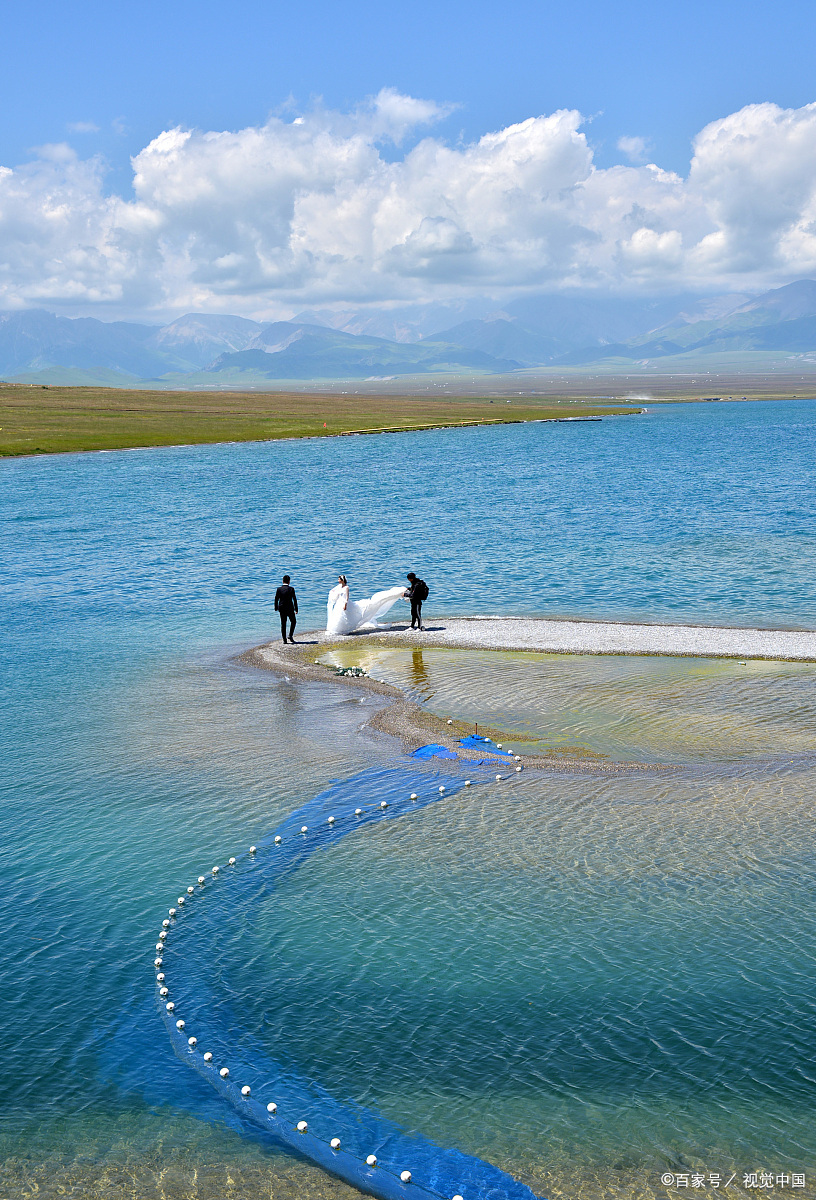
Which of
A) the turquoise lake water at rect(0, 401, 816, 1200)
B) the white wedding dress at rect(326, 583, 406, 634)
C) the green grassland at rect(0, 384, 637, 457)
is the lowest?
the turquoise lake water at rect(0, 401, 816, 1200)

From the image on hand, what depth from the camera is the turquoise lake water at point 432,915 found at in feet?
41.1

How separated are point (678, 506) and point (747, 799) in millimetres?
56403

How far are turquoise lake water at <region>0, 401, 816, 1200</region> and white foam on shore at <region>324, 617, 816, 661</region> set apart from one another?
7.60ft

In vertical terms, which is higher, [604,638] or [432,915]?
[604,638]

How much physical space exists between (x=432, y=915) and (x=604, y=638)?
65.8 ft

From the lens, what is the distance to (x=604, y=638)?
35.5 meters

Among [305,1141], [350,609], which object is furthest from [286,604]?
[305,1141]

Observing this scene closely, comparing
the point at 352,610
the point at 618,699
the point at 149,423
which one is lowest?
the point at 618,699

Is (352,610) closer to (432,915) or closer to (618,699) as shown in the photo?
(618,699)

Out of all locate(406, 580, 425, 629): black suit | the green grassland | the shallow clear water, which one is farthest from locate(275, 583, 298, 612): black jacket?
the green grassland

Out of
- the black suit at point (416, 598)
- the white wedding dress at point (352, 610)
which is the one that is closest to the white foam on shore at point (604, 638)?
the black suit at point (416, 598)

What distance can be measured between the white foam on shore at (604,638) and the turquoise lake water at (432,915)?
2316 millimetres

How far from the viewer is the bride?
37156mm

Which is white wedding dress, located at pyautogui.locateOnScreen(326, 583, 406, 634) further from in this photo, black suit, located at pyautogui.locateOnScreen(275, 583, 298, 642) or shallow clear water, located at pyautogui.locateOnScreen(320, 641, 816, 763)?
shallow clear water, located at pyautogui.locateOnScreen(320, 641, 816, 763)
